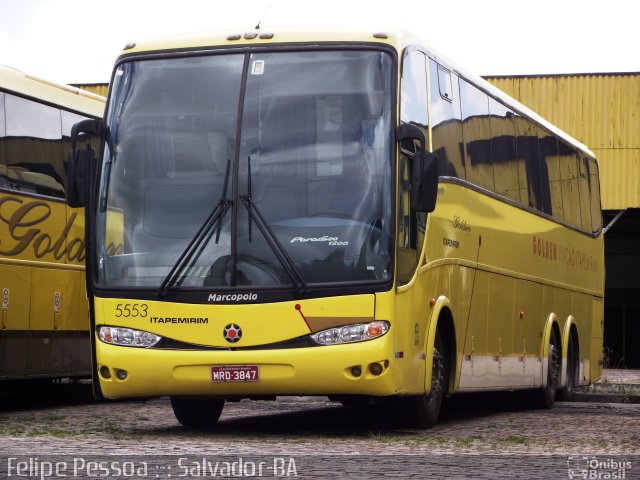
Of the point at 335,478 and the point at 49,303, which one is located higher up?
the point at 49,303

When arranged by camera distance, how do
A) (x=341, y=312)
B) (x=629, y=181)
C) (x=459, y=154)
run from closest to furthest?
1. (x=341, y=312)
2. (x=459, y=154)
3. (x=629, y=181)

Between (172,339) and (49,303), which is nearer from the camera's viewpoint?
(172,339)

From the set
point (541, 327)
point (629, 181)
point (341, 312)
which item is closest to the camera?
point (341, 312)

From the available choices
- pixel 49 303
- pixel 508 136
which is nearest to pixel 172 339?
pixel 49 303

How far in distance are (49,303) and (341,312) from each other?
6.19 metres

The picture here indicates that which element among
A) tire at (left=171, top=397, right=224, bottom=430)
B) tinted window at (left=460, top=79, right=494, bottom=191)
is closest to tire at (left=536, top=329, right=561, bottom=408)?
tinted window at (left=460, top=79, right=494, bottom=191)

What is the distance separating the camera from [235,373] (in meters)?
12.1

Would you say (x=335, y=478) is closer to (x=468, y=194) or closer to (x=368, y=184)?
(x=368, y=184)

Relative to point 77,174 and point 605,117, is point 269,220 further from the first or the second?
point 605,117

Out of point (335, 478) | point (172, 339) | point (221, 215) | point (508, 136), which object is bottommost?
point (335, 478)

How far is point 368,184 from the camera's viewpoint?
12.3 metres

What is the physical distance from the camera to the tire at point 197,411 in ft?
45.8

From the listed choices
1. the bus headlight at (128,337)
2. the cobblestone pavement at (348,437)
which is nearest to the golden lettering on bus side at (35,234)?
the cobblestone pavement at (348,437)

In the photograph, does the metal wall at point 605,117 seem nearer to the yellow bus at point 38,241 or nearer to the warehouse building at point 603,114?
the warehouse building at point 603,114
